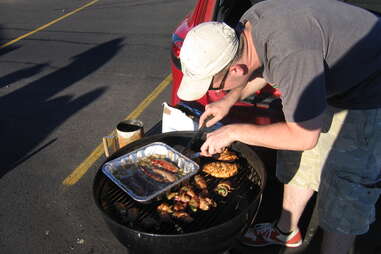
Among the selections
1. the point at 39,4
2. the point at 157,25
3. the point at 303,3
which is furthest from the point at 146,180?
the point at 39,4

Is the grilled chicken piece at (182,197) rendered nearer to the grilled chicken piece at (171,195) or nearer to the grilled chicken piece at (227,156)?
the grilled chicken piece at (171,195)

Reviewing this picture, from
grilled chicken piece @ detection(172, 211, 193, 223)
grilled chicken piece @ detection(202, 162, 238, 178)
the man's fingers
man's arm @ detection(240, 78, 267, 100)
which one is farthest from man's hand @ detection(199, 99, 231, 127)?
grilled chicken piece @ detection(172, 211, 193, 223)

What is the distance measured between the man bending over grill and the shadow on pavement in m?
2.87

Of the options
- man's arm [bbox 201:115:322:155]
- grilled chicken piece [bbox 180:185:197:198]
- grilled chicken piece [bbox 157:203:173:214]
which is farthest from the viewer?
grilled chicken piece [bbox 180:185:197:198]

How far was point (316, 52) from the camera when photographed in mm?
1598

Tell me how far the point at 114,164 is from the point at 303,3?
1.59 m

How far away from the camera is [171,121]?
3215mm

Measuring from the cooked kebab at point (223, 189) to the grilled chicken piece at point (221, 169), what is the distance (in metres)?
0.08

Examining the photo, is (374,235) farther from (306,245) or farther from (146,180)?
(146,180)

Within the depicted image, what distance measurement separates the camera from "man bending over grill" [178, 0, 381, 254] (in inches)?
64.4

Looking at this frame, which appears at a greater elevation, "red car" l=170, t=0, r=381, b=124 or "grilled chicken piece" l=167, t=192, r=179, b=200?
"red car" l=170, t=0, r=381, b=124

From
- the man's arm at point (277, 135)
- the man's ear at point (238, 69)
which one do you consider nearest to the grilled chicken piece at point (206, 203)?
the man's arm at point (277, 135)

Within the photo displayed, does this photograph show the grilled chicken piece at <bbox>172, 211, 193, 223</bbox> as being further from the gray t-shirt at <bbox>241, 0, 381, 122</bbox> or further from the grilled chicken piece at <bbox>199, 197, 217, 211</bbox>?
the gray t-shirt at <bbox>241, 0, 381, 122</bbox>

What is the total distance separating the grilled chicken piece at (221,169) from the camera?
7.82 ft
